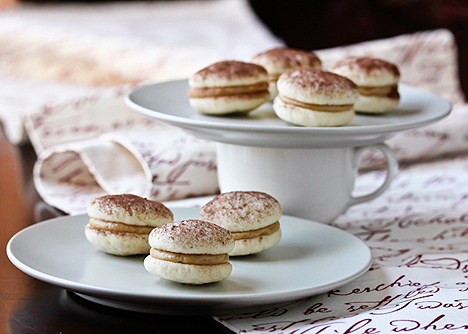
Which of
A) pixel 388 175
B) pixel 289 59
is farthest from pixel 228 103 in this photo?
pixel 388 175

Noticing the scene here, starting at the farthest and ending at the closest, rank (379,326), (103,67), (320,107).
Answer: (103,67) → (320,107) → (379,326)

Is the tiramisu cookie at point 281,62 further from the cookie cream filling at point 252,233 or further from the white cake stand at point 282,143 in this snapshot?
the cookie cream filling at point 252,233

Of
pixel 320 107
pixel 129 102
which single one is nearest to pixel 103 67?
pixel 129 102

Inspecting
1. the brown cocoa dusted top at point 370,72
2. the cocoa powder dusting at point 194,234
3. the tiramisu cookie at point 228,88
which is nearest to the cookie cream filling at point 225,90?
the tiramisu cookie at point 228,88

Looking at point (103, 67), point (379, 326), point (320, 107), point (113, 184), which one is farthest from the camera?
point (103, 67)

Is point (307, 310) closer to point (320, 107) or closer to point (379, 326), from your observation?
point (379, 326)
